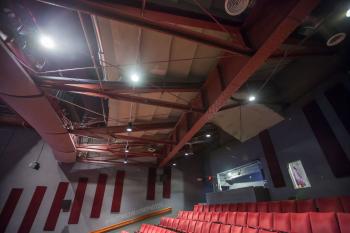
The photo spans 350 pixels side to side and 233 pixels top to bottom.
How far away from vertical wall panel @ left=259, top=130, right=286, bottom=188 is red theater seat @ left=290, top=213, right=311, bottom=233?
1.77 metres

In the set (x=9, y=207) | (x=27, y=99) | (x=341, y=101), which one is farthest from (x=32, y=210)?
(x=341, y=101)

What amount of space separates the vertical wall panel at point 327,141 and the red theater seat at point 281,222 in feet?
4.22

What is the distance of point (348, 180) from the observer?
8.93 feet

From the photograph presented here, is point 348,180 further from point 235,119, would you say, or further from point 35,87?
point 35,87

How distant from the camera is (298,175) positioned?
11.4 feet

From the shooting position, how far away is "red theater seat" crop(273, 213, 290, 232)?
7.30 feet

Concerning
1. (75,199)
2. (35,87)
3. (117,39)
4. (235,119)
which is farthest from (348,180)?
(75,199)

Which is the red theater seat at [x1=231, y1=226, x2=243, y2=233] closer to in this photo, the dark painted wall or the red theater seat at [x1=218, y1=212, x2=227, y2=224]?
the red theater seat at [x1=218, y1=212, x2=227, y2=224]

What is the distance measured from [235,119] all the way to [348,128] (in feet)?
5.71

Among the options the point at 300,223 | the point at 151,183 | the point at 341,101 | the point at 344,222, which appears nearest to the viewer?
the point at 344,222

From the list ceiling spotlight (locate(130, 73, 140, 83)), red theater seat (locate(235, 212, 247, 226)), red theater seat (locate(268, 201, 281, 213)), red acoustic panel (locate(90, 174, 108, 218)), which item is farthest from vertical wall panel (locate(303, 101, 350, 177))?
red acoustic panel (locate(90, 174, 108, 218))

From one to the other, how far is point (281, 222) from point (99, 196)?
5.10 meters

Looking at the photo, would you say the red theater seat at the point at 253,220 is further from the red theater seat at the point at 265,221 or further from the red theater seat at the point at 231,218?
the red theater seat at the point at 231,218

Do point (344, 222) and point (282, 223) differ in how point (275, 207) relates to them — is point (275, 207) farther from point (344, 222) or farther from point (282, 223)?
point (344, 222)
